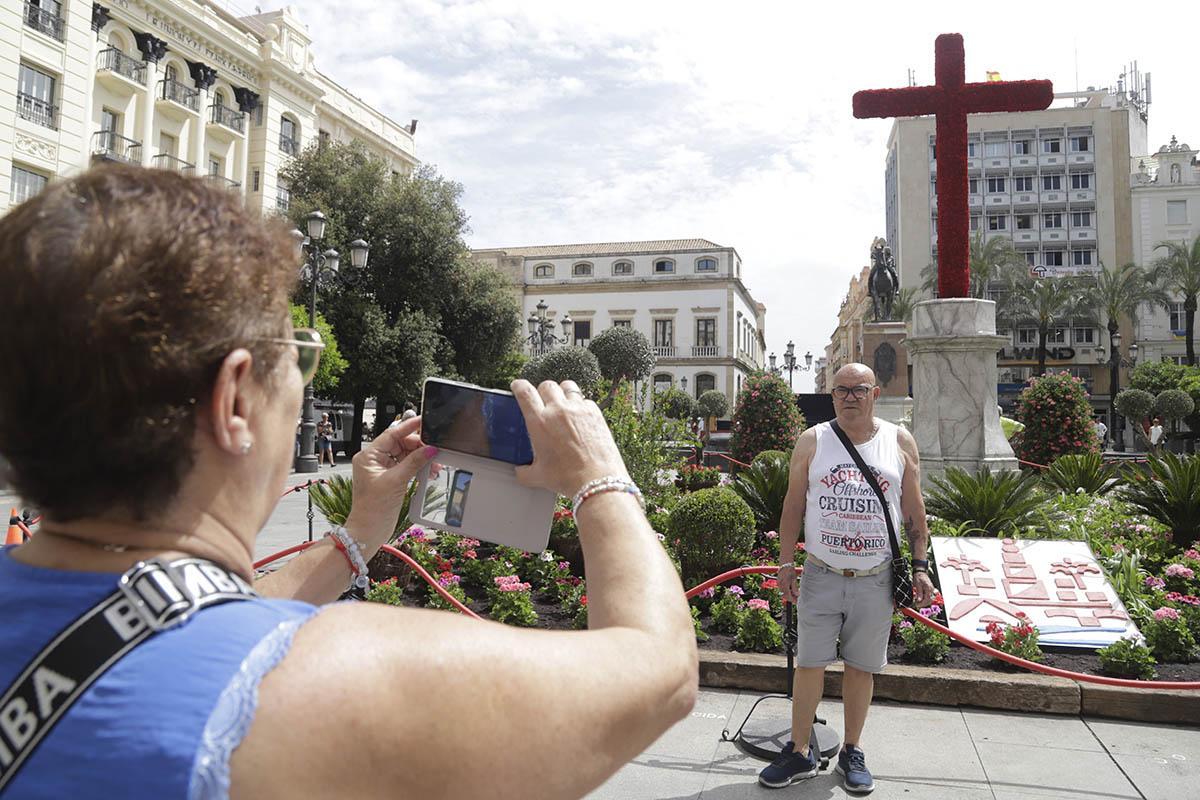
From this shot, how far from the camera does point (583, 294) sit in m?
61.7

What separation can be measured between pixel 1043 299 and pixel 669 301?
24.9m

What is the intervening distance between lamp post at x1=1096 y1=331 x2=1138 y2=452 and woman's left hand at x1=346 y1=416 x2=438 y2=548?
4280 centimetres

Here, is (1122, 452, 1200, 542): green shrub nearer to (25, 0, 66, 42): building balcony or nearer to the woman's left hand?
the woman's left hand

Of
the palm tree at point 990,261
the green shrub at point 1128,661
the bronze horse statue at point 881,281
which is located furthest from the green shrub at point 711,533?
the palm tree at point 990,261

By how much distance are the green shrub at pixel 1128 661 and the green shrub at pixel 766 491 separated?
10.2ft

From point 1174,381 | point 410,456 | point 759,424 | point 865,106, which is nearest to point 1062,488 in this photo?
point 759,424

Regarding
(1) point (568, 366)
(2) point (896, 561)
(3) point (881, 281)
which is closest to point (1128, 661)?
(2) point (896, 561)

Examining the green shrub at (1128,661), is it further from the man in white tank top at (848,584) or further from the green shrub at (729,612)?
the green shrub at (729,612)

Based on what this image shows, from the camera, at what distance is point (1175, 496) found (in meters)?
7.41

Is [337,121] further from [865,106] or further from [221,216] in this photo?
[221,216]

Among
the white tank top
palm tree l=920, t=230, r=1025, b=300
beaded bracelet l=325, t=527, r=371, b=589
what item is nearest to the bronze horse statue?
Result: the white tank top

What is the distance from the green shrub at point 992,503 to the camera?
7430 mm

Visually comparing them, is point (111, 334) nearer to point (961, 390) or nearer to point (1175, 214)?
point (961, 390)

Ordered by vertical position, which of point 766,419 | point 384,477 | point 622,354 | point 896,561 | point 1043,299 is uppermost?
point 1043,299
